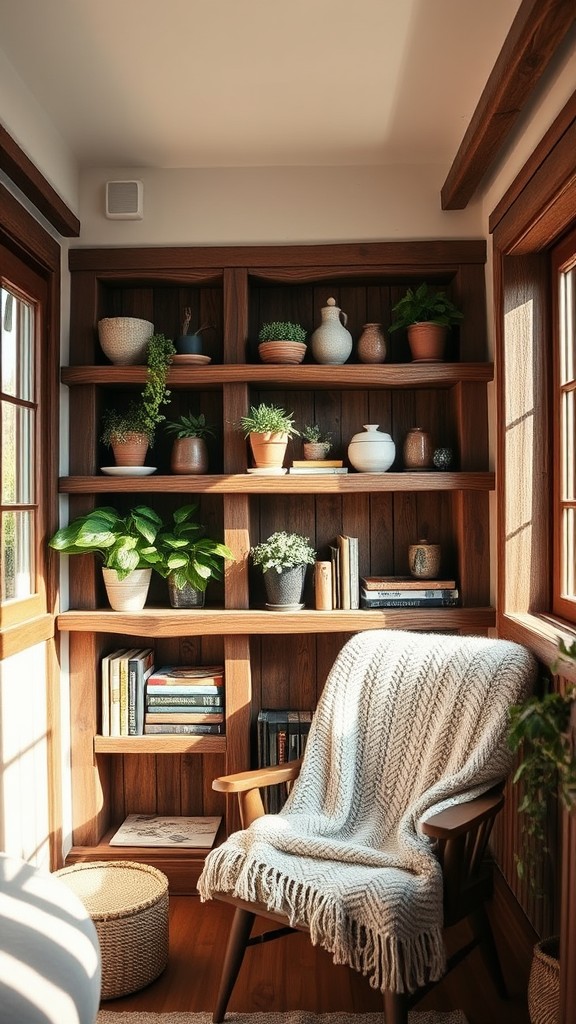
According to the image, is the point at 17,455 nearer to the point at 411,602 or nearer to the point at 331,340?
the point at 331,340

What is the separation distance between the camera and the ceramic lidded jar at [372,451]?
2990mm

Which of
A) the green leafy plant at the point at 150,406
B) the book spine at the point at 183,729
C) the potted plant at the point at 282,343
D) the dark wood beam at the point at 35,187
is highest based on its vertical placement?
the dark wood beam at the point at 35,187

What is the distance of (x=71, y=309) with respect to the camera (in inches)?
121

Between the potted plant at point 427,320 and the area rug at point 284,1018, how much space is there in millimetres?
2072

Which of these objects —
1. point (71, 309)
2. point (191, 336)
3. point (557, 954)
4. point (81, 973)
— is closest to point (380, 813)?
point (557, 954)

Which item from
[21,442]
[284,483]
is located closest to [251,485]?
[284,483]

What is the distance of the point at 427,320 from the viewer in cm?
302

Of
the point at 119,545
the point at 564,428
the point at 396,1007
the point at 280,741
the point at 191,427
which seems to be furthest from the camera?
the point at 191,427

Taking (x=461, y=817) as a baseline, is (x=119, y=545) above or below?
above

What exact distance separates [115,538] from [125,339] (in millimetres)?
730

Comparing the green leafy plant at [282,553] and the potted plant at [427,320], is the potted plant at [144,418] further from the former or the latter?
the potted plant at [427,320]

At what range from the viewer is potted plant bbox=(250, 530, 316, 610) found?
2.93 metres

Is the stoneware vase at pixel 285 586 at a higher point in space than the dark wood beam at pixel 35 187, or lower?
lower

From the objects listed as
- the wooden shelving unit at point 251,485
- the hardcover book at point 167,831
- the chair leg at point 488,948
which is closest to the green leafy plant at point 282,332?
the wooden shelving unit at point 251,485
